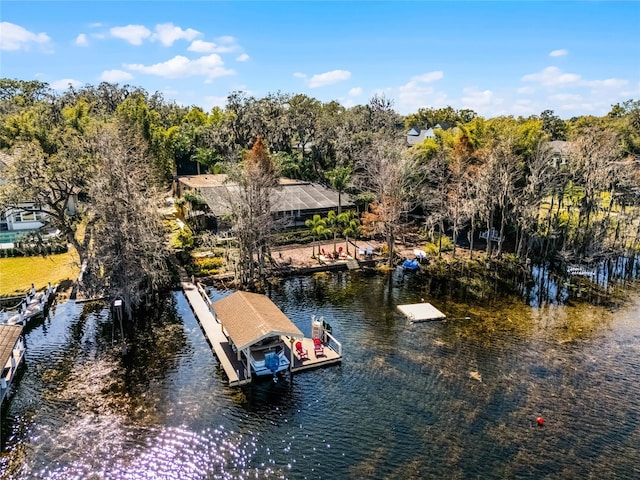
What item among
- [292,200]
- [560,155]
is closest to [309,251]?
[292,200]

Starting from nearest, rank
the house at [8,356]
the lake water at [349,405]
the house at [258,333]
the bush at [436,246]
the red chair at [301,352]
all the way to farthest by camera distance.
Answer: the lake water at [349,405] → the house at [8,356] → the house at [258,333] → the red chair at [301,352] → the bush at [436,246]

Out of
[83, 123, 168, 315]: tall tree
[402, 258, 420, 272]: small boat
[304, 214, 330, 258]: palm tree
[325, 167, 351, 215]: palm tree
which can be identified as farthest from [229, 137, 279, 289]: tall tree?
[325, 167, 351, 215]: palm tree

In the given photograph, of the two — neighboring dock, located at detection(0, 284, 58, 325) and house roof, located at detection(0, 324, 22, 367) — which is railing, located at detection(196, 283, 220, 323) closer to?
neighboring dock, located at detection(0, 284, 58, 325)

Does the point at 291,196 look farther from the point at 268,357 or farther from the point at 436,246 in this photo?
the point at 268,357

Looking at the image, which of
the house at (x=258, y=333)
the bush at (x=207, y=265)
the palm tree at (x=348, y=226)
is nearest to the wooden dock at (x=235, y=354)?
the house at (x=258, y=333)

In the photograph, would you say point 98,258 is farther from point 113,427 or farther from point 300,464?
point 300,464

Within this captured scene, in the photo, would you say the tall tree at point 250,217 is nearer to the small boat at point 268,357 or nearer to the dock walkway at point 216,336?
the dock walkway at point 216,336
